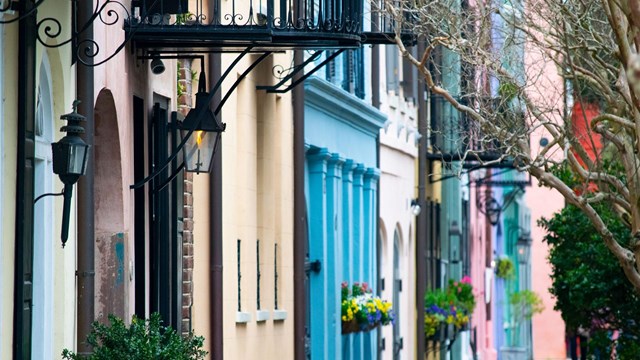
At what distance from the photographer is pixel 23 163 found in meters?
9.52

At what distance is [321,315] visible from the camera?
21.5 metres

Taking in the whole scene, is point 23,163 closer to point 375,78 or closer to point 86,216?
point 86,216

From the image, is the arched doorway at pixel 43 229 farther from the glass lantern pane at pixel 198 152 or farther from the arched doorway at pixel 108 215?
the glass lantern pane at pixel 198 152

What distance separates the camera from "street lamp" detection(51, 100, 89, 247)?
9.46 m

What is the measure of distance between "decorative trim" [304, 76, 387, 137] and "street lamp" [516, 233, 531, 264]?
28.9 metres

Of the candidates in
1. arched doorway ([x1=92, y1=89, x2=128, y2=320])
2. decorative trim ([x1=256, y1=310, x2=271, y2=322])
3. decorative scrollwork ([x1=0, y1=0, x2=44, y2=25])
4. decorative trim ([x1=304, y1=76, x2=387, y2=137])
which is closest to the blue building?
decorative trim ([x1=304, y1=76, x2=387, y2=137])

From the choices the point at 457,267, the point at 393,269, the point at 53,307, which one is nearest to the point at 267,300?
the point at 53,307

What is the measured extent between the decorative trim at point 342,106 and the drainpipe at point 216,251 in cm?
473

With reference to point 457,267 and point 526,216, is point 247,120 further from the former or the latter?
point 526,216

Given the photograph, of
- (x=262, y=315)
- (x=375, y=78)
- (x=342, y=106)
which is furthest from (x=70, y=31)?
(x=375, y=78)

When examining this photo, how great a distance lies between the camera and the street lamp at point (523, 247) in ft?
178

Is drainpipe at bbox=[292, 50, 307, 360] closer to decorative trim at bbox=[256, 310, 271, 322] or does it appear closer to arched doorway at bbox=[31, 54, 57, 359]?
decorative trim at bbox=[256, 310, 271, 322]

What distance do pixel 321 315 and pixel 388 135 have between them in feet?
20.6

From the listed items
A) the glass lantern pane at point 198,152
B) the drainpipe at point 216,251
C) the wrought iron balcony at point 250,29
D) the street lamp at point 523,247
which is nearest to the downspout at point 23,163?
the wrought iron balcony at point 250,29
